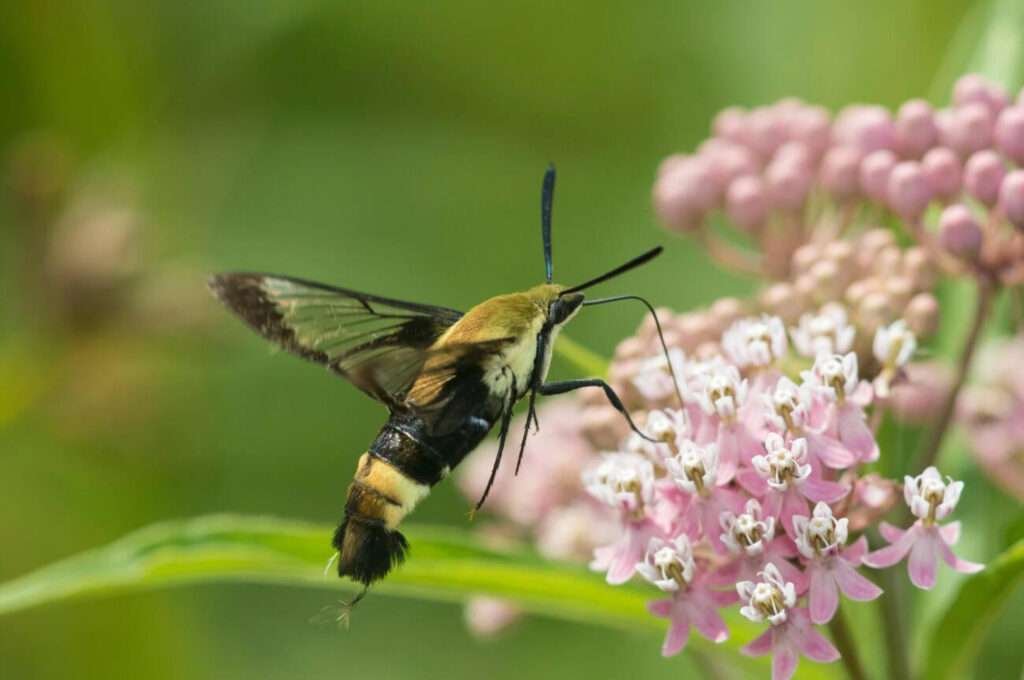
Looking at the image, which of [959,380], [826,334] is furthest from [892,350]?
[959,380]

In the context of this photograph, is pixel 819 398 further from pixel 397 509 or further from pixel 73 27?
pixel 73 27

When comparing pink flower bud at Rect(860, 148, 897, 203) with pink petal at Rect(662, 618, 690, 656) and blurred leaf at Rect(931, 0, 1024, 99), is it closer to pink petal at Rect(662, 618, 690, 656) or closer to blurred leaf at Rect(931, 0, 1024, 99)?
blurred leaf at Rect(931, 0, 1024, 99)

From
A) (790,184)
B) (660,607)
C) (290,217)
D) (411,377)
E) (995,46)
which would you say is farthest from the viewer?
(290,217)

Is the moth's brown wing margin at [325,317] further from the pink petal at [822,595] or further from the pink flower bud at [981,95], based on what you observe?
the pink flower bud at [981,95]

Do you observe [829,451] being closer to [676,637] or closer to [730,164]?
[676,637]

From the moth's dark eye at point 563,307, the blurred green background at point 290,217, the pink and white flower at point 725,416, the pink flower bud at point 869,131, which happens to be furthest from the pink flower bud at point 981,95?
the blurred green background at point 290,217

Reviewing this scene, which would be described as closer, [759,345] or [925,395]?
[759,345]

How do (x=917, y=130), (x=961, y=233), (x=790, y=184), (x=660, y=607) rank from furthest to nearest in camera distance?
(x=790, y=184) < (x=917, y=130) < (x=961, y=233) < (x=660, y=607)
